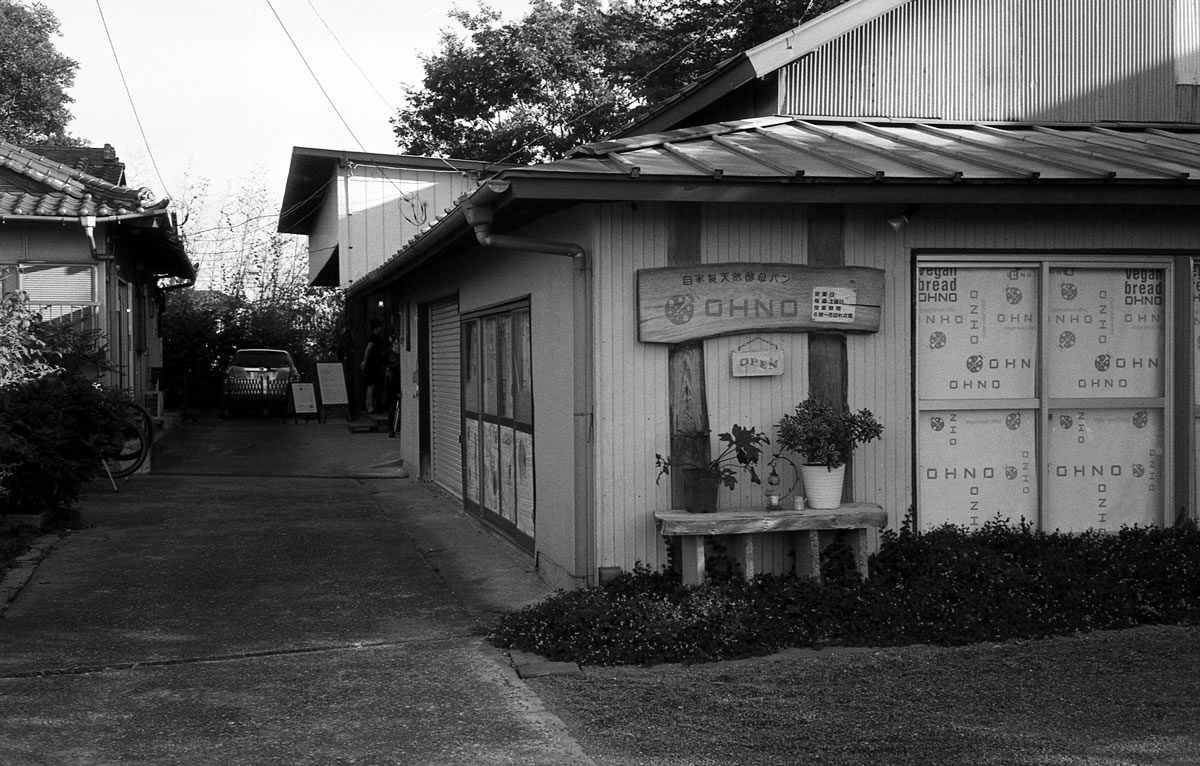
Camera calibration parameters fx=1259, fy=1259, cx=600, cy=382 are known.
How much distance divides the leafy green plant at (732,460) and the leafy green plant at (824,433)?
0.59 feet

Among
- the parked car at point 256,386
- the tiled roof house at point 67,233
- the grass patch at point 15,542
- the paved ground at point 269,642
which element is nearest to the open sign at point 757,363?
the paved ground at point 269,642

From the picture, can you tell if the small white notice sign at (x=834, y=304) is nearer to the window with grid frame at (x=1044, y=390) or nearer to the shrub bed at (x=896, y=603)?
the window with grid frame at (x=1044, y=390)

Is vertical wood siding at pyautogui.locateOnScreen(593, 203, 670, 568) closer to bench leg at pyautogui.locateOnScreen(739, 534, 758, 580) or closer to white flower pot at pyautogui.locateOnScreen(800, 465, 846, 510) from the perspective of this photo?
bench leg at pyautogui.locateOnScreen(739, 534, 758, 580)

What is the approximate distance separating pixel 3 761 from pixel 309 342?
2741 centimetres

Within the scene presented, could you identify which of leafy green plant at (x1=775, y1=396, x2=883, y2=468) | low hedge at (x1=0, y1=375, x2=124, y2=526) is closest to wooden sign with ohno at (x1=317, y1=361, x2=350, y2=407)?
low hedge at (x1=0, y1=375, x2=124, y2=526)

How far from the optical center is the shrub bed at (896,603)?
6652 millimetres

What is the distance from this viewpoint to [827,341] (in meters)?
7.79

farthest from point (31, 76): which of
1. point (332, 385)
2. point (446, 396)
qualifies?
point (446, 396)

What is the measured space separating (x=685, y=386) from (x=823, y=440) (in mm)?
898

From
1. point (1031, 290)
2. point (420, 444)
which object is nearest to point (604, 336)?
point (1031, 290)

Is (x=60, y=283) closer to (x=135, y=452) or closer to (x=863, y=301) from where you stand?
(x=135, y=452)

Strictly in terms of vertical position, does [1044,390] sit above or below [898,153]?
below

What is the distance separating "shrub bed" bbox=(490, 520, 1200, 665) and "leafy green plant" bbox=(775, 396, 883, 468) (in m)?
0.66

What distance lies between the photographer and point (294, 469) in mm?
17047
